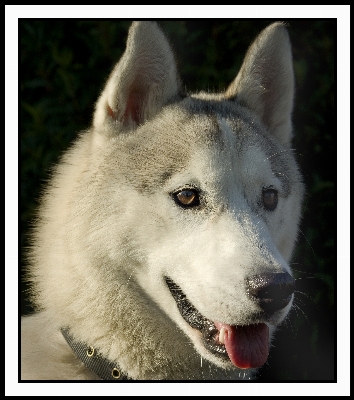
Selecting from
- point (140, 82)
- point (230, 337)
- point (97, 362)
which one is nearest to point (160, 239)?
point (230, 337)

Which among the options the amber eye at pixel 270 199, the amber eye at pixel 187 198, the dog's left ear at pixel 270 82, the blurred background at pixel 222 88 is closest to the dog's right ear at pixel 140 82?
the dog's left ear at pixel 270 82

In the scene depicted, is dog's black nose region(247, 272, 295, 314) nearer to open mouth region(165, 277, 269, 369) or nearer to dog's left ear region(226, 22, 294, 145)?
open mouth region(165, 277, 269, 369)

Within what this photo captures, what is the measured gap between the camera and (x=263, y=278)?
2117 millimetres

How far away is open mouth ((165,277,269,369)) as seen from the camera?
7.54ft

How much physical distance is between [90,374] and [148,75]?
5.06ft

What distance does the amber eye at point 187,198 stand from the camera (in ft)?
8.00

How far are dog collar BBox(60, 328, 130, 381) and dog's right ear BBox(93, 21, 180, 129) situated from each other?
1.12 meters

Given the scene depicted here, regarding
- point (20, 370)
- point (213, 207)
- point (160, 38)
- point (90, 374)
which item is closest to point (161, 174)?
point (213, 207)

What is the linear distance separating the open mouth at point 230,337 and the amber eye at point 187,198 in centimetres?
37

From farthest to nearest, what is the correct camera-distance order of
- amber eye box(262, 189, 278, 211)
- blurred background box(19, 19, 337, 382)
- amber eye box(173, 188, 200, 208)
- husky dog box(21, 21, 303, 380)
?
blurred background box(19, 19, 337, 382) → amber eye box(262, 189, 278, 211) → amber eye box(173, 188, 200, 208) → husky dog box(21, 21, 303, 380)

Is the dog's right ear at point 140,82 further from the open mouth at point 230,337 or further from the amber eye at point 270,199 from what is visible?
the open mouth at point 230,337

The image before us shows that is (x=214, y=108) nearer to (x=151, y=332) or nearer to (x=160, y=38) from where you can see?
(x=160, y=38)

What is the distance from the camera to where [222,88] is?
4.14 m

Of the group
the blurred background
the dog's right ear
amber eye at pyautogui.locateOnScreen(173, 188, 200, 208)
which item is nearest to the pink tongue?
amber eye at pyautogui.locateOnScreen(173, 188, 200, 208)
